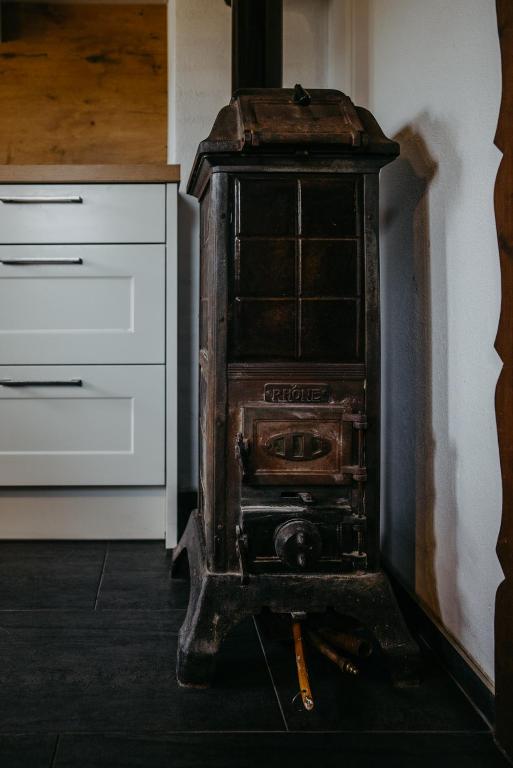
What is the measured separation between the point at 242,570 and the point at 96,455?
0.95 meters

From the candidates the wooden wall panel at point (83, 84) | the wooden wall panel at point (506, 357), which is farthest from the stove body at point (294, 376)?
the wooden wall panel at point (83, 84)

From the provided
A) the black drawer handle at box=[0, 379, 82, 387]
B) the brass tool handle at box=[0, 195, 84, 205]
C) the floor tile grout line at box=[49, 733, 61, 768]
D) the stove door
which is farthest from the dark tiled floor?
the brass tool handle at box=[0, 195, 84, 205]

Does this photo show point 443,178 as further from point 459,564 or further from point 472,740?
point 472,740

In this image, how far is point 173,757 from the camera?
115 cm

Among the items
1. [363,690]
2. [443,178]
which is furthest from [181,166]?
[363,690]

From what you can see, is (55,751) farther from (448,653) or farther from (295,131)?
(295,131)

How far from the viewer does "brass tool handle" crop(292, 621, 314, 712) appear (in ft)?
4.04

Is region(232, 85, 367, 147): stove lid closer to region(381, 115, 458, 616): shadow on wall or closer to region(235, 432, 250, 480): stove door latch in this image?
region(381, 115, 458, 616): shadow on wall

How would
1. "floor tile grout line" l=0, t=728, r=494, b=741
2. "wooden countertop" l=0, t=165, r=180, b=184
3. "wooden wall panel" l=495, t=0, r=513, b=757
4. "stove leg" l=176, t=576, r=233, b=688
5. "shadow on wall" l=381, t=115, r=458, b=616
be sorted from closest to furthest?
"wooden wall panel" l=495, t=0, r=513, b=757 < "floor tile grout line" l=0, t=728, r=494, b=741 < "stove leg" l=176, t=576, r=233, b=688 < "shadow on wall" l=381, t=115, r=458, b=616 < "wooden countertop" l=0, t=165, r=180, b=184

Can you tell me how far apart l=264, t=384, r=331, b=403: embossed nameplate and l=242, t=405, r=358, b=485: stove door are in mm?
19

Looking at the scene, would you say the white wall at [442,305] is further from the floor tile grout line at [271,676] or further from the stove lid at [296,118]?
the floor tile grout line at [271,676]

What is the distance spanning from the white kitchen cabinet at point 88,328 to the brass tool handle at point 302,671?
885 millimetres

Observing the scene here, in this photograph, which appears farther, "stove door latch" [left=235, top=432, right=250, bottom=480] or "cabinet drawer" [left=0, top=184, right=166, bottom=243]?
"cabinet drawer" [left=0, top=184, right=166, bottom=243]

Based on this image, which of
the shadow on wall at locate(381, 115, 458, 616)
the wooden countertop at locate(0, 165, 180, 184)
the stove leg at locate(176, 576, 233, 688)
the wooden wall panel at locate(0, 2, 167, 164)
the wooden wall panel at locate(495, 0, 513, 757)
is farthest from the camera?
the wooden wall panel at locate(0, 2, 167, 164)
